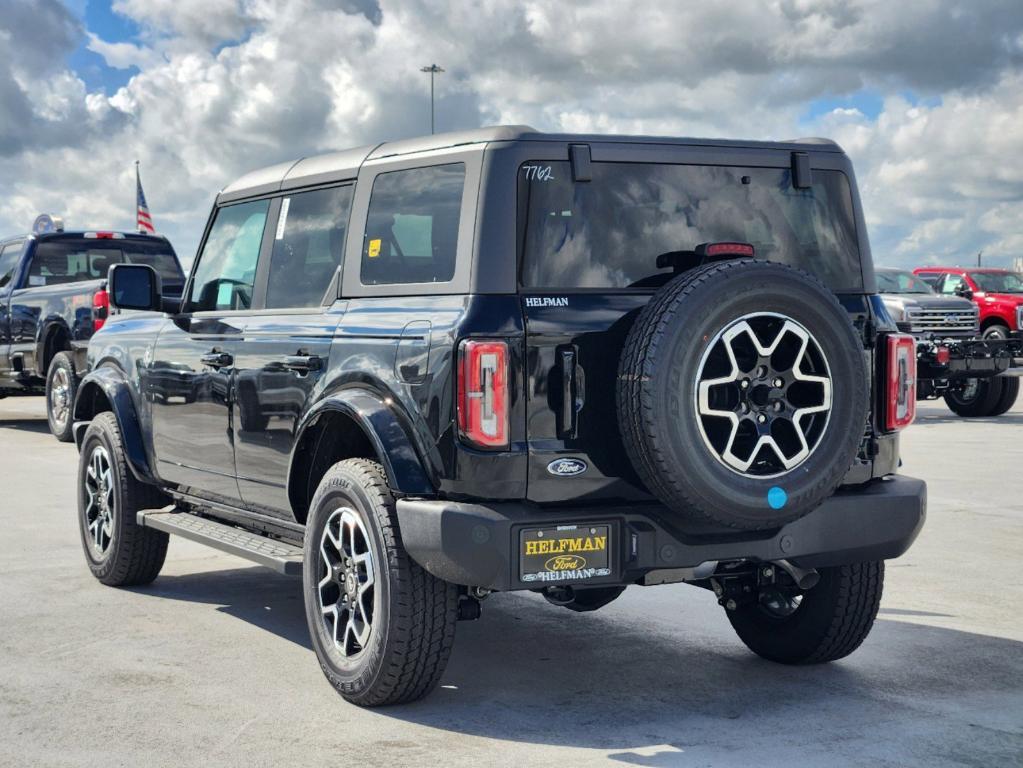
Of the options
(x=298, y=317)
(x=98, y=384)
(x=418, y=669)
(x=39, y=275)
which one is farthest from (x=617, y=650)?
(x=39, y=275)

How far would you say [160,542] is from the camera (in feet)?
24.0

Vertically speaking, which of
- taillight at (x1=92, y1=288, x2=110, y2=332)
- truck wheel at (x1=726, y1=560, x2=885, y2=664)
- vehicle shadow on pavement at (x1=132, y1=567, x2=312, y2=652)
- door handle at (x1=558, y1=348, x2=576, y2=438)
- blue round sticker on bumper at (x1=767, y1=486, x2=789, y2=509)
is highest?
taillight at (x1=92, y1=288, x2=110, y2=332)

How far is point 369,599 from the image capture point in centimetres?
516

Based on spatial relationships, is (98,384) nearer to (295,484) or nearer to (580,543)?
(295,484)

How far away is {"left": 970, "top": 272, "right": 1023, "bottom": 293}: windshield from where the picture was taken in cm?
2766

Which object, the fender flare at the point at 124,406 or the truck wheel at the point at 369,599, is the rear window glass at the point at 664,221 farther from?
the fender flare at the point at 124,406

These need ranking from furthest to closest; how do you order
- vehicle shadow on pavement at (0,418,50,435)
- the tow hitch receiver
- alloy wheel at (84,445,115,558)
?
vehicle shadow on pavement at (0,418,50,435)
alloy wheel at (84,445,115,558)
the tow hitch receiver

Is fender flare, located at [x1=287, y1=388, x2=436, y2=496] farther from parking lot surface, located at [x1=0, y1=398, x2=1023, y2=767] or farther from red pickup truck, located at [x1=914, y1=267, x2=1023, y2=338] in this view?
red pickup truck, located at [x1=914, y1=267, x2=1023, y2=338]

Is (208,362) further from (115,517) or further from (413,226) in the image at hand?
(413,226)

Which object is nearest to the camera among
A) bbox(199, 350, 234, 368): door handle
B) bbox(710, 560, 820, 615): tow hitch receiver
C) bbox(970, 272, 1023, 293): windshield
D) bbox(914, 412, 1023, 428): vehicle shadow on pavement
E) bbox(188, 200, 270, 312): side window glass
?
bbox(710, 560, 820, 615): tow hitch receiver

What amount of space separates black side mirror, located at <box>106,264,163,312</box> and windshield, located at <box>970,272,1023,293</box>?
2321cm

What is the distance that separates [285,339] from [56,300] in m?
10.8

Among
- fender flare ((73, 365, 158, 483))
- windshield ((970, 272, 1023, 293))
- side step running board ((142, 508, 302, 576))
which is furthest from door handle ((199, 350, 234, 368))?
windshield ((970, 272, 1023, 293))

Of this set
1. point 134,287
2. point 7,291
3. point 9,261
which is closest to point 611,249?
point 134,287
